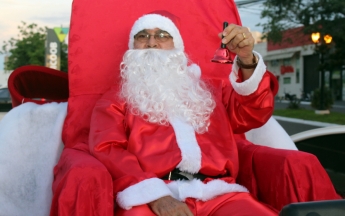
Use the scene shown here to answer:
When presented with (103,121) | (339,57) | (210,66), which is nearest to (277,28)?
(339,57)

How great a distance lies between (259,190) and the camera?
274 cm

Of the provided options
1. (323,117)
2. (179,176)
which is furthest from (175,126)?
(323,117)

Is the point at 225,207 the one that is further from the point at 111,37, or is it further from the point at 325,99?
the point at 325,99

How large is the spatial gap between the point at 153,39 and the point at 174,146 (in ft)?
2.91

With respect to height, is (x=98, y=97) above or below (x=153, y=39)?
below

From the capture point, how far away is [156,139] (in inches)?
104

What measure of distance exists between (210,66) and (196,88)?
74 centimetres

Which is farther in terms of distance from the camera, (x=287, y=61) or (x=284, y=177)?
(x=287, y=61)

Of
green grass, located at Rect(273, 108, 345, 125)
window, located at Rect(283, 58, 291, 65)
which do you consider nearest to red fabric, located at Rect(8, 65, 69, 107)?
green grass, located at Rect(273, 108, 345, 125)

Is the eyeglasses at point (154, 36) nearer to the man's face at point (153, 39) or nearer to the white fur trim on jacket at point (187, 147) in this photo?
the man's face at point (153, 39)

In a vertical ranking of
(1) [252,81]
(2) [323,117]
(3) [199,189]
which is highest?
(1) [252,81]

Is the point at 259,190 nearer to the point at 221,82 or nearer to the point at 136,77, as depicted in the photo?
the point at 221,82

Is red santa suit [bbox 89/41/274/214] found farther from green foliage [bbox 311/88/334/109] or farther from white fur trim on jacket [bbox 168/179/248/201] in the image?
green foliage [bbox 311/88/334/109]

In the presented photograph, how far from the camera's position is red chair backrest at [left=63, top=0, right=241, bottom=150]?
3.46 m
